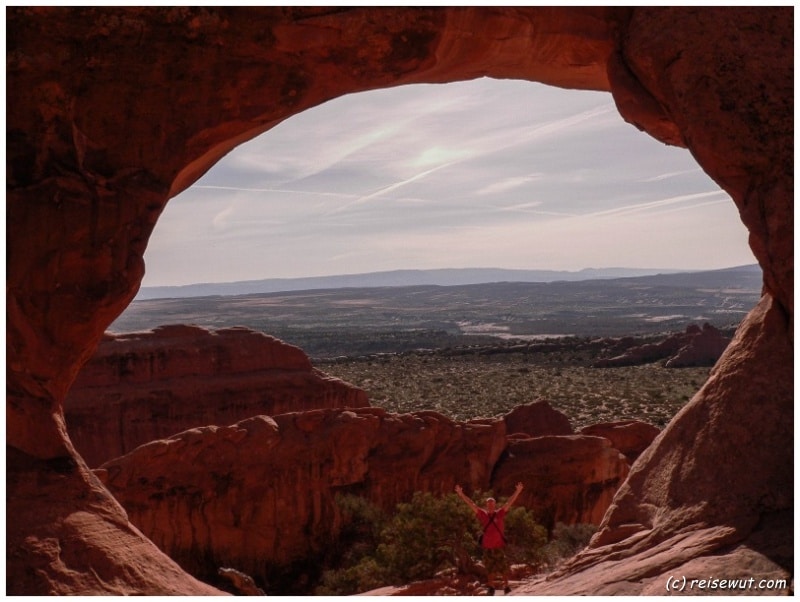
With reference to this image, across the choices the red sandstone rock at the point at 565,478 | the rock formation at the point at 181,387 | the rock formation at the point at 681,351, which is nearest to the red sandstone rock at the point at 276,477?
the red sandstone rock at the point at 565,478

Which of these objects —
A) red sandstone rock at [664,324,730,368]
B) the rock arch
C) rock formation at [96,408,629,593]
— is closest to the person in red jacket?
the rock arch

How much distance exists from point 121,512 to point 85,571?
1268 millimetres

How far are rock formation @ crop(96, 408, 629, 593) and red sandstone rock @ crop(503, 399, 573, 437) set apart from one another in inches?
177

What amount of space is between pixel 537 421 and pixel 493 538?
47.6 ft

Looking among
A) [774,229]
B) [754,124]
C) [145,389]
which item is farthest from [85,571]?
[145,389]

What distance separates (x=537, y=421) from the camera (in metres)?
24.8

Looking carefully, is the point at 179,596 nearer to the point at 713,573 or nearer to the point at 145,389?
the point at 713,573

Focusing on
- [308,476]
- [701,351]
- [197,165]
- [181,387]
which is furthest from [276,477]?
[701,351]

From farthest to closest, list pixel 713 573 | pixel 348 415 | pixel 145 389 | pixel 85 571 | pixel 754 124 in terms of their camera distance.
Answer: pixel 145 389 < pixel 348 415 < pixel 754 124 < pixel 85 571 < pixel 713 573

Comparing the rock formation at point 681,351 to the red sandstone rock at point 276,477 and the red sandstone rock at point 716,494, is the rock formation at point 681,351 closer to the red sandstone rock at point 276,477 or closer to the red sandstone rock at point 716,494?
the red sandstone rock at point 276,477

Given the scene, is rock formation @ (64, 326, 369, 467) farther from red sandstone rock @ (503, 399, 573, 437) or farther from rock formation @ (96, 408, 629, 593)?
rock formation @ (96, 408, 629, 593)

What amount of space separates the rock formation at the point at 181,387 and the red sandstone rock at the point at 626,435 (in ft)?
34.6

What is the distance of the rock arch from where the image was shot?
9484mm

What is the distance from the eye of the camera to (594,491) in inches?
770
